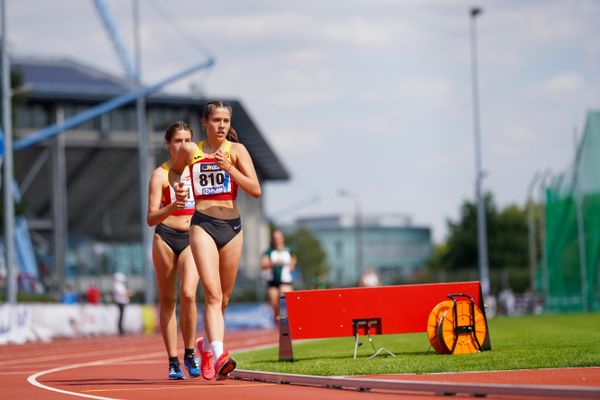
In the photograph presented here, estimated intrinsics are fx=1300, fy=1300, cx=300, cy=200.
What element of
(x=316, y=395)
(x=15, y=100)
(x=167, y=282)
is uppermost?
(x=15, y=100)

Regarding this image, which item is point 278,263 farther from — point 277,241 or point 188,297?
point 188,297

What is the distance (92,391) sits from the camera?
10.7m

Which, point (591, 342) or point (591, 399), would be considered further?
point (591, 342)

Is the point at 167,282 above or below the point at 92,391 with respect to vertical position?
above

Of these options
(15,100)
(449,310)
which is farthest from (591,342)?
(15,100)

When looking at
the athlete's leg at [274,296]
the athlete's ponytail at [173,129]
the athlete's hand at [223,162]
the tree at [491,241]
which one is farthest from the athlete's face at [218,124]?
the tree at [491,241]

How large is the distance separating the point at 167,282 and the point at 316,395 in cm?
290

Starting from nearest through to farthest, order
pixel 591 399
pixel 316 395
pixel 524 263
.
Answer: pixel 591 399, pixel 316 395, pixel 524 263

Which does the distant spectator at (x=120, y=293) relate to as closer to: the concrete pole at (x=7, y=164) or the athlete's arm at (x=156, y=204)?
the concrete pole at (x=7, y=164)

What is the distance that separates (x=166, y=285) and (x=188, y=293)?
43 centimetres

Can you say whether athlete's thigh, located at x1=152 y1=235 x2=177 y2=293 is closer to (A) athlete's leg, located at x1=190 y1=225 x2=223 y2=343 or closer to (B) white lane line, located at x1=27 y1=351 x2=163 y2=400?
(A) athlete's leg, located at x1=190 y1=225 x2=223 y2=343

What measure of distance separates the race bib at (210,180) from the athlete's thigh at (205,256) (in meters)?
0.32

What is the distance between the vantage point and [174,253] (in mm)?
12055

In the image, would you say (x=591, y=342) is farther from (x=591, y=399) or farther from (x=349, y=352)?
(x=591, y=399)
